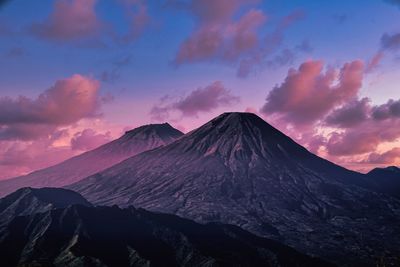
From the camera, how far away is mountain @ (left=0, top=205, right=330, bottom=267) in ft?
547

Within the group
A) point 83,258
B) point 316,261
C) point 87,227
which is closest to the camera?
point 83,258

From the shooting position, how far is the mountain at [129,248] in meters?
167

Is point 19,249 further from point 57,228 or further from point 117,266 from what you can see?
point 117,266

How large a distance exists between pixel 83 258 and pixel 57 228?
38.0 metres

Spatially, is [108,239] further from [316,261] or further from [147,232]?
[316,261]

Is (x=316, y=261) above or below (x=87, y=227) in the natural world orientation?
below

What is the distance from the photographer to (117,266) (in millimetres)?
162625

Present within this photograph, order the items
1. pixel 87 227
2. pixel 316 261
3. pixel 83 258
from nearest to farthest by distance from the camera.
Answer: pixel 83 258 → pixel 316 261 → pixel 87 227

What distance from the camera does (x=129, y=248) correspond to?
582 feet

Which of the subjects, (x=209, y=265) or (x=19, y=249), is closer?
(x=209, y=265)

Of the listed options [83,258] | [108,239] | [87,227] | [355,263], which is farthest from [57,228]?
[355,263]

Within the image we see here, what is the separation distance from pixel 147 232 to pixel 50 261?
4219 centimetres

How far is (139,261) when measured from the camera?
549ft

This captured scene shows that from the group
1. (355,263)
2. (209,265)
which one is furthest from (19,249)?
(355,263)
